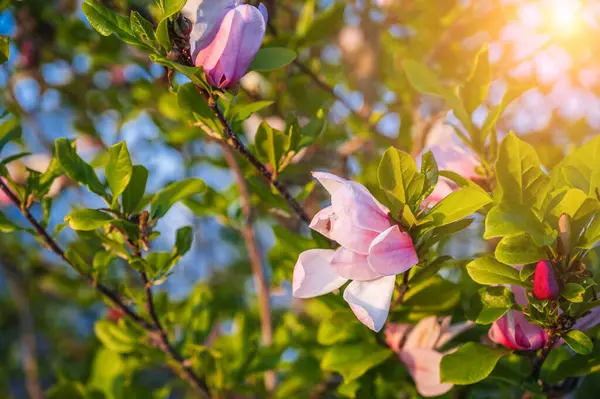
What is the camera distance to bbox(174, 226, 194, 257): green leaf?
2.53ft

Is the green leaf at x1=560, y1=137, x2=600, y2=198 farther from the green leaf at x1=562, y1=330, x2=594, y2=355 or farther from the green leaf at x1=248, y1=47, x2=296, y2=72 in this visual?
the green leaf at x1=248, y1=47, x2=296, y2=72

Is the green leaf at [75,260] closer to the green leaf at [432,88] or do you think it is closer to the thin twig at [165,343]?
the thin twig at [165,343]

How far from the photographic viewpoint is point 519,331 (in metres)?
0.63

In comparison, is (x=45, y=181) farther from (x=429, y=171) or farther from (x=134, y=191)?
(x=429, y=171)

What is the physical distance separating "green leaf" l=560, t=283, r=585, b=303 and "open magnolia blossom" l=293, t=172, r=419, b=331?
6.2 inches

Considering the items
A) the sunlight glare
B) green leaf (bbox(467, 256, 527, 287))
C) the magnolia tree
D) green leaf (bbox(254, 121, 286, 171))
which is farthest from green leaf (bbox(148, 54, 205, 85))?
the sunlight glare

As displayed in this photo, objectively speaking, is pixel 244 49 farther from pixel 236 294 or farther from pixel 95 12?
pixel 236 294

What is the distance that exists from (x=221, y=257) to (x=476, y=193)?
18.5ft

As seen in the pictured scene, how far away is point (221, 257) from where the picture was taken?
19.9 feet

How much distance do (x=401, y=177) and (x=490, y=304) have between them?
0.19 m

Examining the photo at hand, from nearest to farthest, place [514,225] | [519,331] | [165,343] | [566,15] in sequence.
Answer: [514,225], [519,331], [165,343], [566,15]

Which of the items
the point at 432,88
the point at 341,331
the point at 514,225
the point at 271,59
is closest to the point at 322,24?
the point at 432,88

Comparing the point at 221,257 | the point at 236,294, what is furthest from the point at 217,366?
the point at 221,257

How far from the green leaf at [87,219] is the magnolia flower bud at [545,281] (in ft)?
1.59
